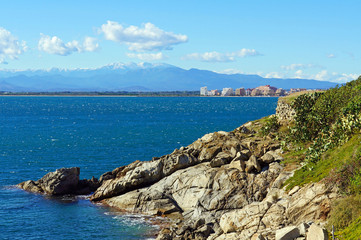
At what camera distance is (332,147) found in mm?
42719

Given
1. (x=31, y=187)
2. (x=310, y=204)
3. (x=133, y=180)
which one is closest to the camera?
(x=310, y=204)

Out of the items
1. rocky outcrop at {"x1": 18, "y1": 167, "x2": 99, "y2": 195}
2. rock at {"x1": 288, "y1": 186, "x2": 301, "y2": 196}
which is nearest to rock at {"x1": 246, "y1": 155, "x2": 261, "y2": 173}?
rock at {"x1": 288, "y1": 186, "x2": 301, "y2": 196}

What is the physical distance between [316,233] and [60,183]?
37178 millimetres

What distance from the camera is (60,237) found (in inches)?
1597

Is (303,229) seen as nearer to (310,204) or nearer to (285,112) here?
(310,204)

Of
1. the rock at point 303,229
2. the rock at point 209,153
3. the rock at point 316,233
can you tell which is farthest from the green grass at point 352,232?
the rock at point 209,153

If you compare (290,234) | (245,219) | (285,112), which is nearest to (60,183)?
(245,219)

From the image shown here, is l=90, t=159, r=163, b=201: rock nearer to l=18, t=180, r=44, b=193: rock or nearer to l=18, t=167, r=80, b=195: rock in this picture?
l=18, t=167, r=80, b=195: rock

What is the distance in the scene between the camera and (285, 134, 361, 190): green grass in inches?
1411

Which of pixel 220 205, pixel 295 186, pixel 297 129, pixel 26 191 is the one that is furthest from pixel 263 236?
pixel 26 191

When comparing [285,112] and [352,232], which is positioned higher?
[285,112]

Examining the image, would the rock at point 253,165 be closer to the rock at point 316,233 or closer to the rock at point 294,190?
the rock at point 294,190

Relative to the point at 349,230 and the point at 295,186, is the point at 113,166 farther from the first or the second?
the point at 349,230

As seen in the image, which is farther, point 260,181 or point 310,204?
point 260,181
